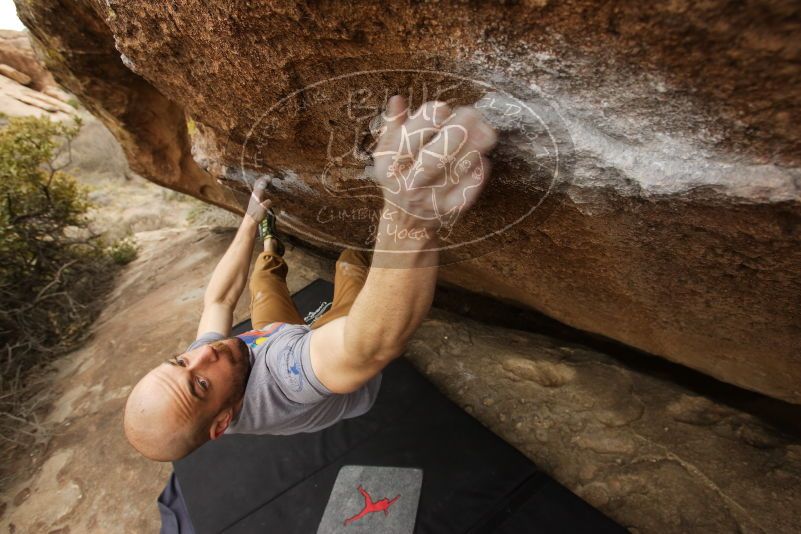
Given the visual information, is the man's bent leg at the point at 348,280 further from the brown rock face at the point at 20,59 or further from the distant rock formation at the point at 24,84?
the brown rock face at the point at 20,59

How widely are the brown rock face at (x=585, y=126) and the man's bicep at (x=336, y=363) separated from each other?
44 centimetres

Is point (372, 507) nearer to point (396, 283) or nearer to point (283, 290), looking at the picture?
point (283, 290)

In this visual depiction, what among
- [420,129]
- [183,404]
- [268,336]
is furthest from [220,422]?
[420,129]

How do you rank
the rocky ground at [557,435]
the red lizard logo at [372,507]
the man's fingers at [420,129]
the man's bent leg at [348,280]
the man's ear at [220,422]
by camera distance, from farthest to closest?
the man's bent leg at [348,280] → the red lizard logo at [372,507] → the rocky ground at [557,435] → the man's ear at [220,422] → the man's fingers at [420,129]

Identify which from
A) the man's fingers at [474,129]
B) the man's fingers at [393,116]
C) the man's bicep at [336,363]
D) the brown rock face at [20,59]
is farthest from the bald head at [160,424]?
the brown rock face at [20,59]

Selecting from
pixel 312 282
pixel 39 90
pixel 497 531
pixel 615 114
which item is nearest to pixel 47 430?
pixel 312 282

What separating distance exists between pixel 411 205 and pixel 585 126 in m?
0.37

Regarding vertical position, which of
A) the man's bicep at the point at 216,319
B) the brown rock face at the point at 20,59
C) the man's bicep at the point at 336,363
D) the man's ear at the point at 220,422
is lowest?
the man's ear at the point at 220,422

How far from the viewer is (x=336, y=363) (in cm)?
117

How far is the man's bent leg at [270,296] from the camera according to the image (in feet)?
7.11


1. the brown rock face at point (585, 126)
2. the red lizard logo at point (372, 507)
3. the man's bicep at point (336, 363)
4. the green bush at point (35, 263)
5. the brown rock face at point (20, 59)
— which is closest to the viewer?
the brown rock face at point (585, 126)

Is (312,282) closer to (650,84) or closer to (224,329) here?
(224,329)

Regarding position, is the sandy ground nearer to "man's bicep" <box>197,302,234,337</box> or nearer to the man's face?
"man's bicep" <box>197,302,234,337</box>

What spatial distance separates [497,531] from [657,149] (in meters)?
1.52
